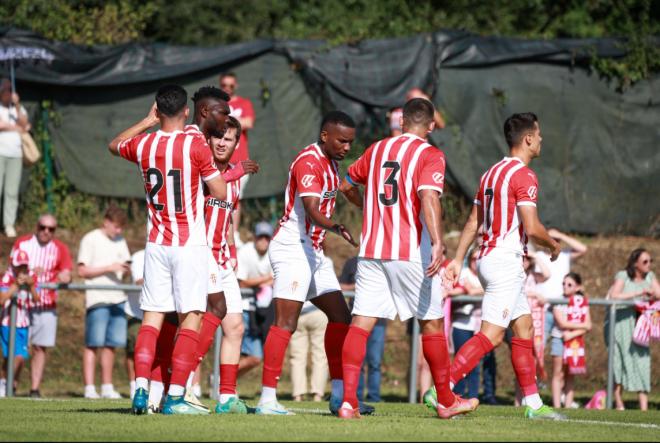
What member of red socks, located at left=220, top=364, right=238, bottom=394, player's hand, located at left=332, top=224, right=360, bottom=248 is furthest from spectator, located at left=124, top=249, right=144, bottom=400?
player's hand, located at left=332, top=224, right=360, bottom=248

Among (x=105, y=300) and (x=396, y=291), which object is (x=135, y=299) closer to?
(x=105, y=300)

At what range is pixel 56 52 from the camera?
1672 cm

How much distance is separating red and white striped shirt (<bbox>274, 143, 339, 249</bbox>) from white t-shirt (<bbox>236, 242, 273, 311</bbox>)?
14.9 feet

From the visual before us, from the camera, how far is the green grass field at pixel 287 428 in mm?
7312

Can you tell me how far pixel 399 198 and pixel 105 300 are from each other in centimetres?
574

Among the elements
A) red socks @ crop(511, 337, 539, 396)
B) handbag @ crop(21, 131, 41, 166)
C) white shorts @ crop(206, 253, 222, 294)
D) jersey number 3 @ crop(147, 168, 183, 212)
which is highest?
handbag @ crop(21, 131, 41, 166)

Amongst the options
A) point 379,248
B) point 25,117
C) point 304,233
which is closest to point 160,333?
point 304,233

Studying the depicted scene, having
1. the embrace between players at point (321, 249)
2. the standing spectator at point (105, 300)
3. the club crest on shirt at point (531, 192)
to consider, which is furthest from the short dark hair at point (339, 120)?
the standing spectator at point (105, 300)

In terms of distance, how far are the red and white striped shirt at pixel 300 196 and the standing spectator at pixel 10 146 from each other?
7613 mm

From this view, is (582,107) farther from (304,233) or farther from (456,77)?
(304,233)

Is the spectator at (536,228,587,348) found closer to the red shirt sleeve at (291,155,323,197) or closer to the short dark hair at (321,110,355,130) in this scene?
the short dark hair at (321,110,355,130)

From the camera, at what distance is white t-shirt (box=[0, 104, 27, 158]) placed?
15.9m

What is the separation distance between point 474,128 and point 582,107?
5.47 feet

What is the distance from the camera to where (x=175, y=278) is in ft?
28.2
